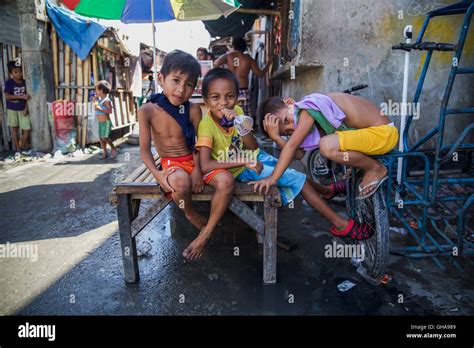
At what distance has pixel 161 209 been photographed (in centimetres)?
223

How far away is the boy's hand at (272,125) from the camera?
94.2 inches

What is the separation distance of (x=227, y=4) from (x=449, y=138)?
146 inches

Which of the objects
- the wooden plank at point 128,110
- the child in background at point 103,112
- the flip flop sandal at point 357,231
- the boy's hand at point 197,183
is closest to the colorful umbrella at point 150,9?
the child in background at point 103,112

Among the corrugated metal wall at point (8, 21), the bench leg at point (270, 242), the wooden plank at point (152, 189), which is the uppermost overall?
the corrugated metal wall at point (8, 21)

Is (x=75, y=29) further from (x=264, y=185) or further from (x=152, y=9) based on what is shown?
(x=264, y=185)

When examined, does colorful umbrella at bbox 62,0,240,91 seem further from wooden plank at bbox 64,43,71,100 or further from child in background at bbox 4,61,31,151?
child in background at bbox 4,61,31,151

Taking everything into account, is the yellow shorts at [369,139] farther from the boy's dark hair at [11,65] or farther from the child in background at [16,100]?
the boy's dark hair at [11,65]

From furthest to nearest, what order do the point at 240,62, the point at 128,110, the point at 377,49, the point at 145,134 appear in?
the point at 128,110, the point at 240,62, the point at 377,49, the point at 145,134

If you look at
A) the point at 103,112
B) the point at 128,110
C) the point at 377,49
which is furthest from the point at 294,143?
the point at 128,110

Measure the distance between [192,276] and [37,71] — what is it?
6.49m

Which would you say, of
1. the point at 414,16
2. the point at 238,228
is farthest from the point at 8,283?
the point at 414,16

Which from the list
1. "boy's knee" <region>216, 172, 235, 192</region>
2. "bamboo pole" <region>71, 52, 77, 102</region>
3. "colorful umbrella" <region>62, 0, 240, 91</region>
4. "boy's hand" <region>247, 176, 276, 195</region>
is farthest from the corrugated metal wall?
"boy's hand" <region>247, 176, 276, 195</region>

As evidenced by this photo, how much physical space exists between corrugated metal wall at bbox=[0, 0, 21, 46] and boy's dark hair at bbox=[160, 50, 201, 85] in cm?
695

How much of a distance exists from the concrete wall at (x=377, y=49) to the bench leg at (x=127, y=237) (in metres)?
3.08
